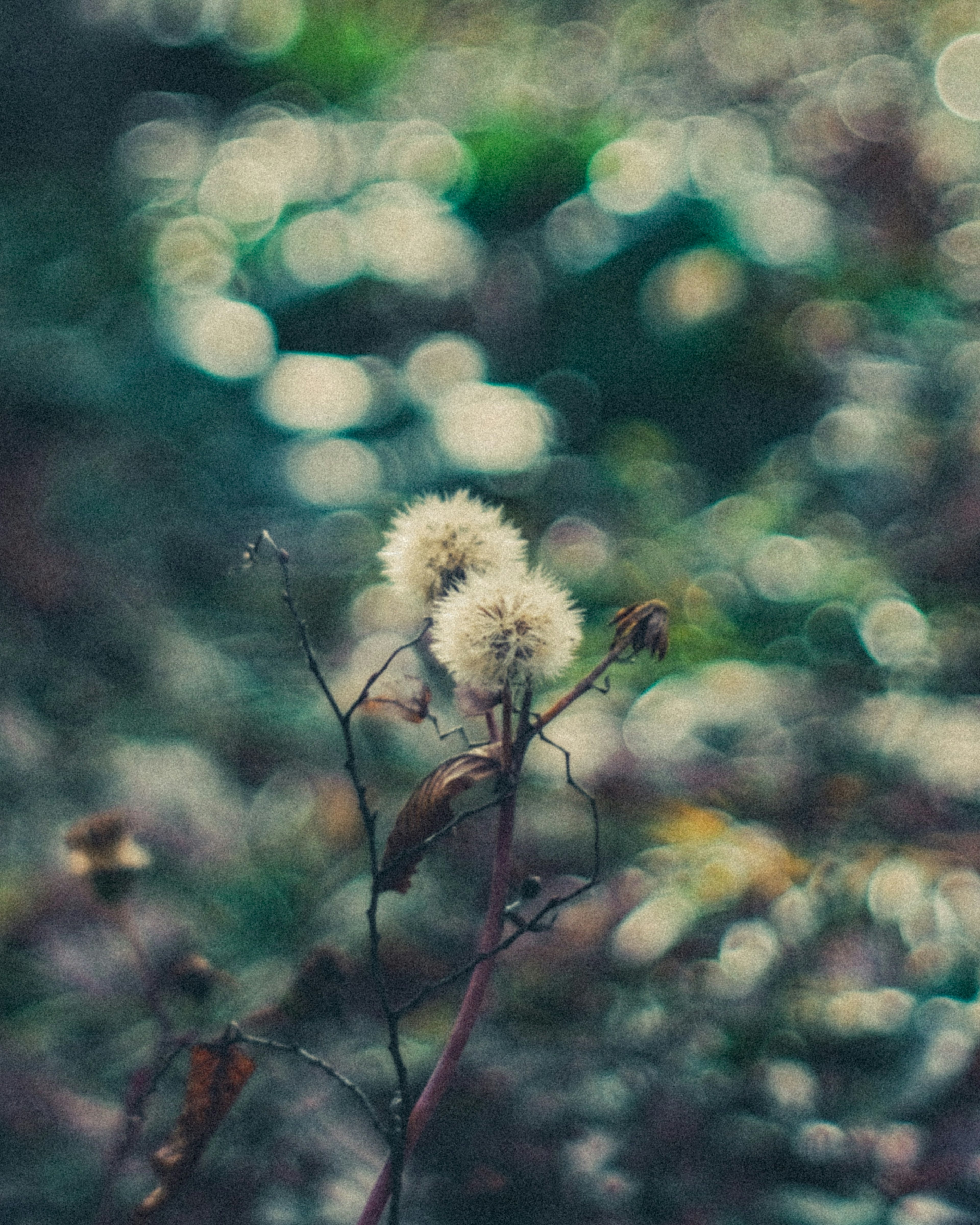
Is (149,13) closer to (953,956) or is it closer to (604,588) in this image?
(604,588)

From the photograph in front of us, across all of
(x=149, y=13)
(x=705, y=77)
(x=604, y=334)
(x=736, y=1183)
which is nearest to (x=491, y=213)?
(x=604, y=334)

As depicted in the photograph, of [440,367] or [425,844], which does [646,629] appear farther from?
[440,367]

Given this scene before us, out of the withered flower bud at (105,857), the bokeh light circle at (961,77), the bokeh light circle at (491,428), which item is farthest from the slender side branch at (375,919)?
the bokeh light circle at (961,77)

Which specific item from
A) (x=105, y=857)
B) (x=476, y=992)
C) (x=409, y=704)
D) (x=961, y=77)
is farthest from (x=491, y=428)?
(x=961, y=77)

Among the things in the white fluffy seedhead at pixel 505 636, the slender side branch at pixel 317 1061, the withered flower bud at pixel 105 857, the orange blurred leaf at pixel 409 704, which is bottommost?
the withered flower bud at pixel 105 857

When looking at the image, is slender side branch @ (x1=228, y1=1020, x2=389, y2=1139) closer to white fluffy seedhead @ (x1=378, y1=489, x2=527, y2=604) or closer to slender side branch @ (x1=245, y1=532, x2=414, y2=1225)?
slender side branch @ (x1=245, y1=532, x2=414, y2=1225)

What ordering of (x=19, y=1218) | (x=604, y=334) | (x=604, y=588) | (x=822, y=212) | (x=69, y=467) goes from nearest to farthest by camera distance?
(x=19, y=1218)
(x=604, y=588)
(x=69, y=467)
(x=604, y=334)
(x=822, y=212)

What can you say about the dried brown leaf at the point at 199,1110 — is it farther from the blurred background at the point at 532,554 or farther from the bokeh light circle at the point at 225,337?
the bokeh light circle at the point at 225,337
